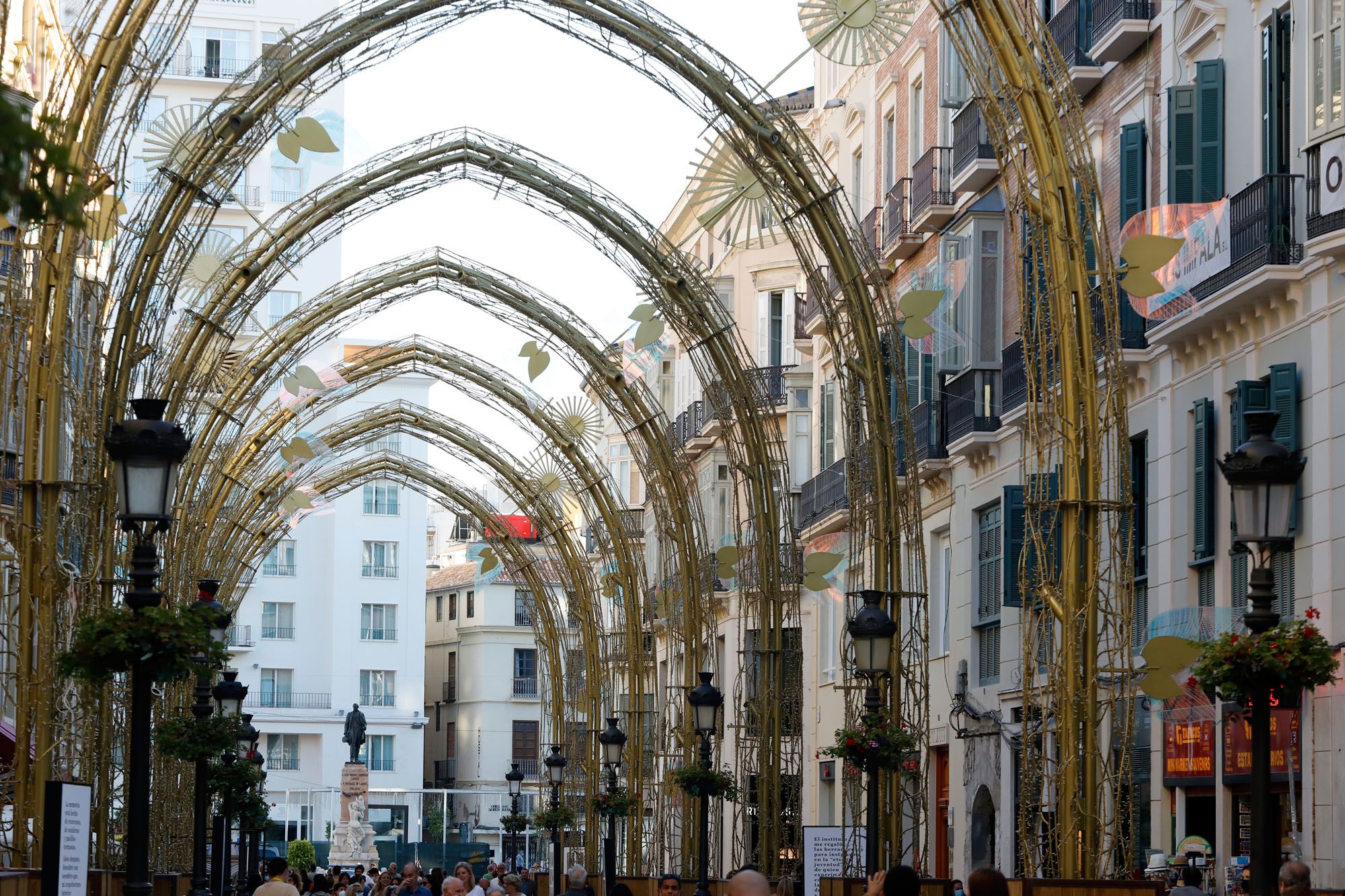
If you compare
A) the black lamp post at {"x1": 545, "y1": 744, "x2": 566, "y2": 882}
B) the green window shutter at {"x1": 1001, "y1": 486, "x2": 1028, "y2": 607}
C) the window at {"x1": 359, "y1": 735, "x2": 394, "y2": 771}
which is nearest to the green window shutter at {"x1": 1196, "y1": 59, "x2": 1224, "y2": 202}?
the green window shutter at {"x1": 1001, "y1": 486, "x2": 1028, "y2": 607}

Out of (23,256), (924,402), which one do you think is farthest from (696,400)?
(23,256)

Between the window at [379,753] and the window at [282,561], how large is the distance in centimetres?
825

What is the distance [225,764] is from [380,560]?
181ft

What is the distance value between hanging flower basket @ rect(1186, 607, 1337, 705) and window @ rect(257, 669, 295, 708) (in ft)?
244

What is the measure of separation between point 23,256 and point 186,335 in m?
8.74

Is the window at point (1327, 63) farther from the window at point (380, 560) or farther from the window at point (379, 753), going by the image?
the window at point (379, 753)

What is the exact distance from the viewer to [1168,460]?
2359cm

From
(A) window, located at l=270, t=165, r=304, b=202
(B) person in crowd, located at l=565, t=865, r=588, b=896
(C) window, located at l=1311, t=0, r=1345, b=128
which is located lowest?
(B) person in crowd, located at l=565, t=865, r=588, b=896

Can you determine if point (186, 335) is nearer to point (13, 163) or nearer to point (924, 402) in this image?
point (924, 402)

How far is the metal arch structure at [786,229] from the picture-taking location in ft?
74.4

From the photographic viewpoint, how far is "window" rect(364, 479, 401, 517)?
3391 inches

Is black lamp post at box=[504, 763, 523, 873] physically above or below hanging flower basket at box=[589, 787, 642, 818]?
below

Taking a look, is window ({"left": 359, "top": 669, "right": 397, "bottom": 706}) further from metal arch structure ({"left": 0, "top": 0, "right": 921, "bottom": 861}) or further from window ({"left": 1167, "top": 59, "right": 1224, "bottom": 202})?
window ({"left": 1167, "top": 59, "right": 1224, "bottom": 202})

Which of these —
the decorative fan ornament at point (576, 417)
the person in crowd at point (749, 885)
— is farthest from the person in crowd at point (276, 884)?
the decorative fan ornament at point (576, 417)
